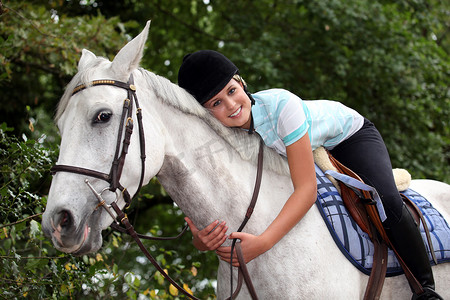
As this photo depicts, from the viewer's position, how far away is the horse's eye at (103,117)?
1.91 meters

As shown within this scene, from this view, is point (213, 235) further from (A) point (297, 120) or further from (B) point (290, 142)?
(A) point (297, 120)

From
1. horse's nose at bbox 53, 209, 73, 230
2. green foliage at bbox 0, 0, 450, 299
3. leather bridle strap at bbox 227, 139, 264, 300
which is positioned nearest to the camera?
horse's nose at bbox 53, 209, 73, 230

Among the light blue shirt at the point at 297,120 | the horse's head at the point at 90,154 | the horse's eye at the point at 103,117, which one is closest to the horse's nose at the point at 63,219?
the horse's head at the point at 90,154

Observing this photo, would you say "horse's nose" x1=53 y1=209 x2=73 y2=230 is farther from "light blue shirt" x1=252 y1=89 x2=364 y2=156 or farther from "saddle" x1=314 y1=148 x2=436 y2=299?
"saddle" x1=314 y1=148 x2=436 y2=299

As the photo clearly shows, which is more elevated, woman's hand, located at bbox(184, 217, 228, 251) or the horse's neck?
the horse's neck

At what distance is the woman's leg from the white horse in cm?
15

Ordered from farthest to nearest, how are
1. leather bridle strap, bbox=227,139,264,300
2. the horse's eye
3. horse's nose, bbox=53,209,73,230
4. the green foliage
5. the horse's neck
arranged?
the green foliage → the horse's neck → leather bridle strap, bbox=227,139,264,300 → the horse's eye → horse's nose, bbox=53,209,73,230

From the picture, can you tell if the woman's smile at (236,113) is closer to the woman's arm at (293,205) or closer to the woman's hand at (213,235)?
the woman's arm at (293,205)

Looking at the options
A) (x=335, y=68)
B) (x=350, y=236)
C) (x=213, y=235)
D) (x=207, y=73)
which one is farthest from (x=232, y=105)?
(x=335, y=68)

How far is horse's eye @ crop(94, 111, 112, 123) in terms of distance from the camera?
6.27 ft

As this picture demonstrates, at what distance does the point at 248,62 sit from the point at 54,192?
180 inches

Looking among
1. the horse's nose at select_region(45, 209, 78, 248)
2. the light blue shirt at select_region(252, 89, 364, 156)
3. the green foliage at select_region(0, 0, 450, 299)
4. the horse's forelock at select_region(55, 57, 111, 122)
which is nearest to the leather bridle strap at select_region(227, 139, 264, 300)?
the light blue shirt at select_region(252, 89, 364, 156)

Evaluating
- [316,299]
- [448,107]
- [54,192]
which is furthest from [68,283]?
[448,107]

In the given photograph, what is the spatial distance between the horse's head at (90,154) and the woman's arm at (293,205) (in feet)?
2.00
